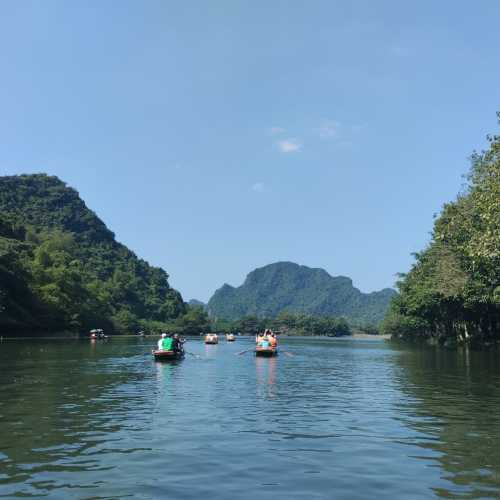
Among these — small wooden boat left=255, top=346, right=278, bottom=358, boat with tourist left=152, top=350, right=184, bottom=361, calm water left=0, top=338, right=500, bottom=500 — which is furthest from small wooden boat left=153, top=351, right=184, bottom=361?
calm water left=0, top=338, right=500, bottom=500

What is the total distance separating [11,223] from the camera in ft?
516

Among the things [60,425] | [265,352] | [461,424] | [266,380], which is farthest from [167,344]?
[461,424]

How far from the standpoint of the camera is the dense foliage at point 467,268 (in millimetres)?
40000

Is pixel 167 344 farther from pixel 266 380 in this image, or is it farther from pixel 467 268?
pixel 467 268

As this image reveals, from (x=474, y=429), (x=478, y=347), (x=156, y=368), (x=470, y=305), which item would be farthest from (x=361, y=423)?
(x=478, y=347)

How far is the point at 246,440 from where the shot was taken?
51.6 ft

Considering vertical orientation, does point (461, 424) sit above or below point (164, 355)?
below

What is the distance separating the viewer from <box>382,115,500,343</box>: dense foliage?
40000 millimetres

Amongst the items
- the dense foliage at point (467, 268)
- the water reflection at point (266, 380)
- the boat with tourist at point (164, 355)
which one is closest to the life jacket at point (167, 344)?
the boat with tourist at point (164, 355)

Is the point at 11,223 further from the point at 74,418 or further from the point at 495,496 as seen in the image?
the point at 495,496

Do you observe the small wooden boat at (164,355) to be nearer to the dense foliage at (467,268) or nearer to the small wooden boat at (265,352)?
the small wooden boat at (265,352)

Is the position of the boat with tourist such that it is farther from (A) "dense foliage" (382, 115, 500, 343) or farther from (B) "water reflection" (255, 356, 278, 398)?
(A) "dense foliage" (382, 115, 500, 343)

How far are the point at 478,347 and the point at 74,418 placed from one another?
66.7 meters

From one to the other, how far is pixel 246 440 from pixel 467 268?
48.8 m
